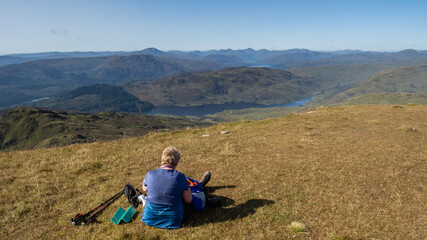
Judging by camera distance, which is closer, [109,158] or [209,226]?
[209,226]

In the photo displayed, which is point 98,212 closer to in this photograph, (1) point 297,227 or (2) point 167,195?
(2) point 167,195

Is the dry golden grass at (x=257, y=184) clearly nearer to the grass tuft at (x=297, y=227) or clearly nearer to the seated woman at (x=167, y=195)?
the grass tuft at (x=297, y=227)

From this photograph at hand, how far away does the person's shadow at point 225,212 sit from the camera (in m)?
8.46

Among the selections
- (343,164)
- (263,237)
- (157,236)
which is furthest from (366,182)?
(157,236)

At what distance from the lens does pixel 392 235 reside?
7.64 metres

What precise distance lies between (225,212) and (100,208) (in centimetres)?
552

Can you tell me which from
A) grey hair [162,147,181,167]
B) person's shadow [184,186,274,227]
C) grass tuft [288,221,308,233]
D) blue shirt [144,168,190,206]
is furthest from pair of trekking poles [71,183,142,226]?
grass tuft [288,221,308,233]

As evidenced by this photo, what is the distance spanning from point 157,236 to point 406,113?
34.2 meters

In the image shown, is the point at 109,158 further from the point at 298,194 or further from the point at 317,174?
the point at 317,174

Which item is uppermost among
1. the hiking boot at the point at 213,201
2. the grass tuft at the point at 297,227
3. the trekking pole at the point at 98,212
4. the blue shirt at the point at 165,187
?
the blue shirt at the point at 165,187

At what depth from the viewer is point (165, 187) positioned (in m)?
7.56

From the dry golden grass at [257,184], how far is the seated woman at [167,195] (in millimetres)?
396

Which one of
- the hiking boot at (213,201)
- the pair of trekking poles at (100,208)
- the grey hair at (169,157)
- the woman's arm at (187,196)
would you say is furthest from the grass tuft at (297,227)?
the pair of trekking poles at (100,208)

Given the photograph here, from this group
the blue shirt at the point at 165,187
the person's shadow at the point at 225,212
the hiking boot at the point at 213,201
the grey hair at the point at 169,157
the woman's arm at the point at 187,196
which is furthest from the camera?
the hiking boot at the point at 213,201
